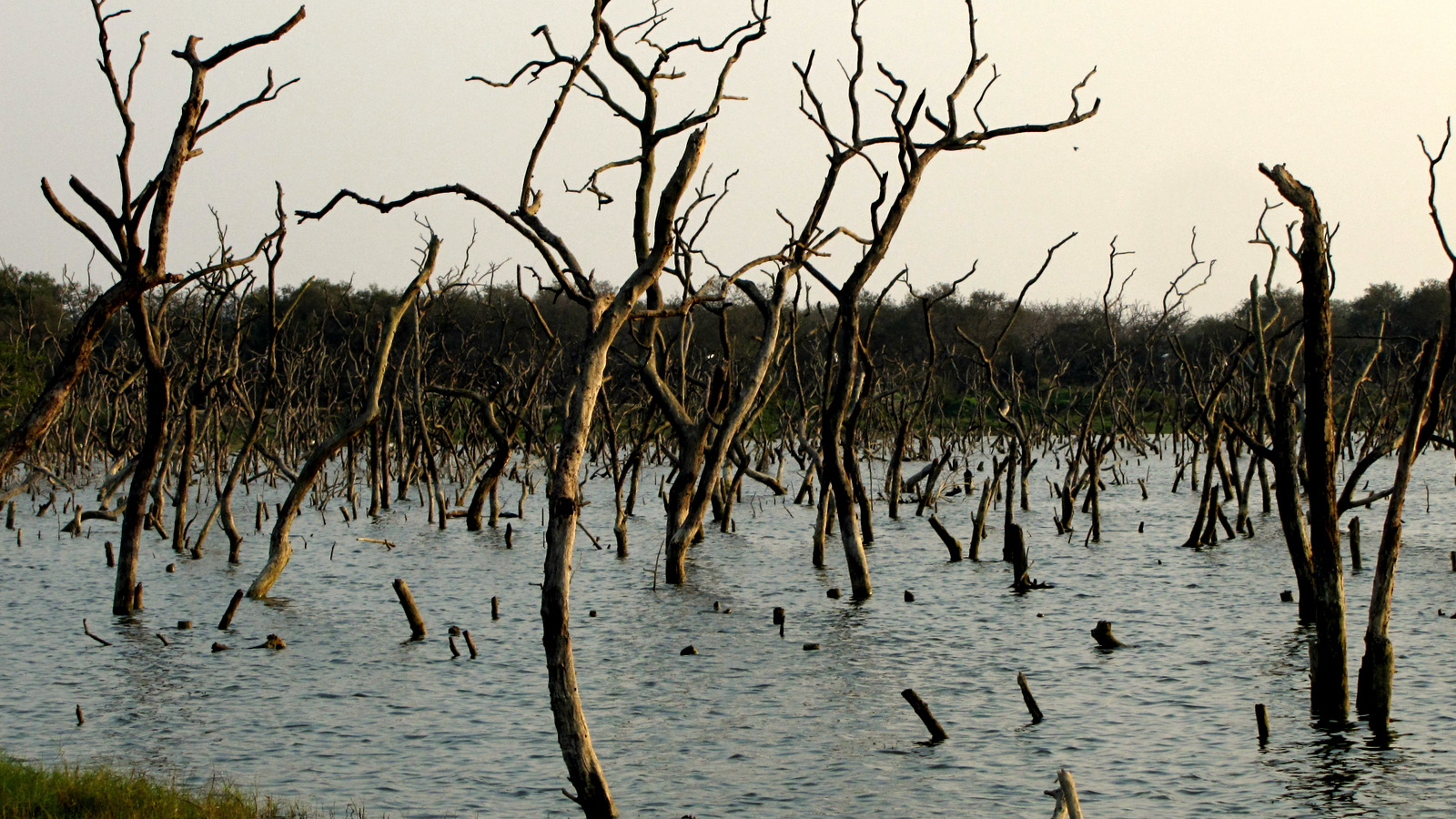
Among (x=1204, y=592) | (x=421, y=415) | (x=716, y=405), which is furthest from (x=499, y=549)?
(x=1204, y=592)

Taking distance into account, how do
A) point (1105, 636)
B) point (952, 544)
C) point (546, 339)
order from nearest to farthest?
1. point (1105, 636)
2. point (952, 544)
3. point (546, 339)

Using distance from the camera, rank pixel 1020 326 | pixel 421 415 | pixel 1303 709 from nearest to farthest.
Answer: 1. pixel 1303 709
2. pixel 421 415
3. pixel 1020 326

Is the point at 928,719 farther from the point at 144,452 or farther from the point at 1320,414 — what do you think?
the point at 144,452

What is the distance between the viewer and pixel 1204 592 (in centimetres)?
1330

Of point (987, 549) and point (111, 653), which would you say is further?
point (987, 549)

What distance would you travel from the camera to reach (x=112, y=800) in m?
6.03

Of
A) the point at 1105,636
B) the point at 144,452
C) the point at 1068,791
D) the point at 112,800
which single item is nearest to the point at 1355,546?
the point at 1105,636

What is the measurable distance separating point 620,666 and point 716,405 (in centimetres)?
400

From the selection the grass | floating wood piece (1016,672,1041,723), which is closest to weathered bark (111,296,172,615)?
the grass

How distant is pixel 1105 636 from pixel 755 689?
2961 millimetres

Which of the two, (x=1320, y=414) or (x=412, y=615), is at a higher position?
(x=1320, y=414)

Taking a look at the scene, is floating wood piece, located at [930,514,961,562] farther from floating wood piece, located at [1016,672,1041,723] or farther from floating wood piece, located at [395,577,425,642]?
floating wood piece, located at [1016,672,1041,723]

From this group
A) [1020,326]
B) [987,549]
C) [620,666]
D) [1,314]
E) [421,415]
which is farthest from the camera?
[1020,326]

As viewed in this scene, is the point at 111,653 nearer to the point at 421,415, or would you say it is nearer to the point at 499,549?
the point at 499,549
